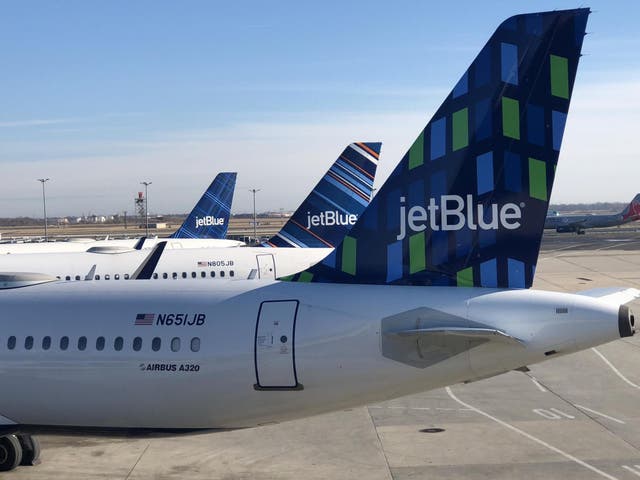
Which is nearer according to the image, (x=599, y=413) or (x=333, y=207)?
(x=599, y=413)

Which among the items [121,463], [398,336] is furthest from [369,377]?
[121,463]

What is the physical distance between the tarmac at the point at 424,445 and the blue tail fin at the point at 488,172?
193 inches

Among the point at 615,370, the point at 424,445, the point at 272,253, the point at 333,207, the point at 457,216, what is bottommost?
the point at 615,370

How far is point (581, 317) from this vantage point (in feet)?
41.5

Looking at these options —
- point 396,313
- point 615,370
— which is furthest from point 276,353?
Answer: point 615,370

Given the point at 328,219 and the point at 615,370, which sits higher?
the point at 328,219

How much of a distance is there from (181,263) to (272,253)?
3.97 meters

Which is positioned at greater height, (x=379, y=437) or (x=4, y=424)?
(x=4, y=424)

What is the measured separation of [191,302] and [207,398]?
188 centimetres

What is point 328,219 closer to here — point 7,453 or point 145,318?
point 7,453

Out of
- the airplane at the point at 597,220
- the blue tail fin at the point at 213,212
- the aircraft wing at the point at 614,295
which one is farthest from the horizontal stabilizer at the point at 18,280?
the airplane at the point at 597,220

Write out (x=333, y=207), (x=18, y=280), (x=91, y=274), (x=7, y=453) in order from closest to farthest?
(x=7, y=453), (x=18, y=280), (x=91, y=274), (x=333, y=207)

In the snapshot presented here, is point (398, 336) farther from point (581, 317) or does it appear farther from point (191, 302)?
point (191, 302)

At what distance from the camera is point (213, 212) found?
58125 millimetres
